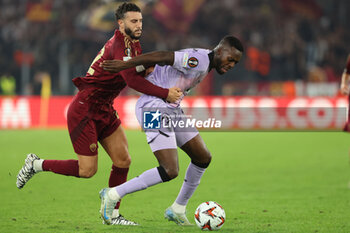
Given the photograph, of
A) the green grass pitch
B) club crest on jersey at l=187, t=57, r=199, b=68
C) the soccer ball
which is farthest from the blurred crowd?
club crest on jersey at l=187, t=57, r=199, b=68

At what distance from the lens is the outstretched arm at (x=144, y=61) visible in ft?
19.3

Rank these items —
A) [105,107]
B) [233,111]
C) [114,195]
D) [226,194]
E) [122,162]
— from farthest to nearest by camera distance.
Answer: [233,111] < [226,194] < [122,162] < [105,107] < [114,195]

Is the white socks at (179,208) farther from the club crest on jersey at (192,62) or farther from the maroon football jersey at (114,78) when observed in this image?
the club crest on jersey at (192,62)

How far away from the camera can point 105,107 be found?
673 centimetres

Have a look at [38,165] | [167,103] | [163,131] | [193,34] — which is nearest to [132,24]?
[167,103]

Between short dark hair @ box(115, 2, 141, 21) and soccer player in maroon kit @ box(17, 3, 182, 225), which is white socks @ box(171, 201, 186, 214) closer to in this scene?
soccer player in maroon kit @ box(17, 3, 182, 225)

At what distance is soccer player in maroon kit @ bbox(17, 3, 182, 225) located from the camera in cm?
619

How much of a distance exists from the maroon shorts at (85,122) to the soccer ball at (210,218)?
1326mm

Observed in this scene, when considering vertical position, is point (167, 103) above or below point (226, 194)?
above

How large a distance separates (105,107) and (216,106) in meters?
16.1

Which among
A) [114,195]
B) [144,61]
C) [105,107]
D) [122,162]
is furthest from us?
[122,162]

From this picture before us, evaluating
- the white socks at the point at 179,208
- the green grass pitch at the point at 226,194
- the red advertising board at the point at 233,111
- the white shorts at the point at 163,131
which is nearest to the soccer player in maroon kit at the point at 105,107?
the white shorts at the point at 163,131

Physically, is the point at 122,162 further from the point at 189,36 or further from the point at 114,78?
the point at 189,36

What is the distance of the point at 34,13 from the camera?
93.5 ft
